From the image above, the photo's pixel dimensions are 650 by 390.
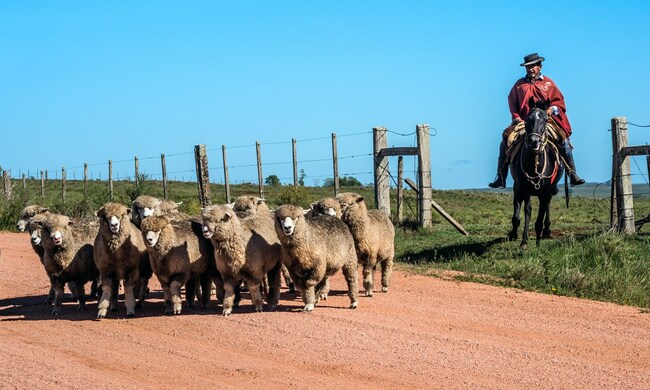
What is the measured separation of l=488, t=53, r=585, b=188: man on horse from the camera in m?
19.8

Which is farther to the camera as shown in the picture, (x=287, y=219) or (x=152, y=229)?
(x=152, y=229)

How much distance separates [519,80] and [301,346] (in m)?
11.1

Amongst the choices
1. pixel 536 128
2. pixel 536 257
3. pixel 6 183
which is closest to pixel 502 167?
pixel 536 128

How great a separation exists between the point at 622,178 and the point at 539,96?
2482 mm

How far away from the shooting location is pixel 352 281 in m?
13.3

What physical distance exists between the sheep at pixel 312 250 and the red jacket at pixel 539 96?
783 cm

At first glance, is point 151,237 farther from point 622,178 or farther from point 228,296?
point 622,178

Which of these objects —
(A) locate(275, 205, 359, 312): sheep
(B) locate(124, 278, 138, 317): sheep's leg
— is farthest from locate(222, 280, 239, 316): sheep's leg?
(B) locate(124, 278, 138, 317): sheep's leg

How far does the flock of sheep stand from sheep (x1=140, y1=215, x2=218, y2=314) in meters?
0.01

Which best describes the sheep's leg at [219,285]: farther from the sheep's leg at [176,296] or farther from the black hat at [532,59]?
the black hat at [532,59]

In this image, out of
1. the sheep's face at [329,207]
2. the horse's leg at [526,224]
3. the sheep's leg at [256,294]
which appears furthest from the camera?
the horse's leg at [526,224]

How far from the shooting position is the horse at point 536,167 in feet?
61.0

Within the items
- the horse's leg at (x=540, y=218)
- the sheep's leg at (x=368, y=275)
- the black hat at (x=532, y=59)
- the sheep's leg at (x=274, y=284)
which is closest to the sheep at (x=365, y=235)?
the sheep's leg at (x=368, y=275)

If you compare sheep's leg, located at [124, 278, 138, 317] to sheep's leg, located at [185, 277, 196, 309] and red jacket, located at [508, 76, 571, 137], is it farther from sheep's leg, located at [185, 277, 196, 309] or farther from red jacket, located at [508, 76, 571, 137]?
red jacket, located at [508, 76, 571, 137]
